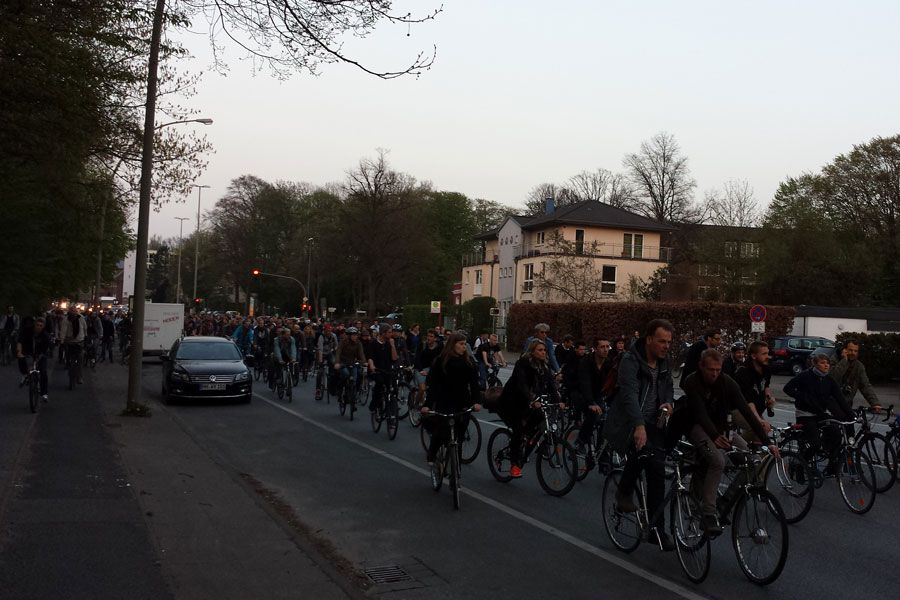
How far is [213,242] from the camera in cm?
9181

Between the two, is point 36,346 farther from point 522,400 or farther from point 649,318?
point 649,318

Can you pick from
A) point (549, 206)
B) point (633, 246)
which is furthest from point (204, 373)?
point (549, 206)

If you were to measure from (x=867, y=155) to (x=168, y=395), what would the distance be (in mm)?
51224

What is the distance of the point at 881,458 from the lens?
10781 millimetres

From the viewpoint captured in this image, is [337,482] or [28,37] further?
[28,37]

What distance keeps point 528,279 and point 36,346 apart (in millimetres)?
57373

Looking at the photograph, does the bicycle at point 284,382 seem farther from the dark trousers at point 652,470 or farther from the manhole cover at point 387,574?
the dark trousers at point 652,470

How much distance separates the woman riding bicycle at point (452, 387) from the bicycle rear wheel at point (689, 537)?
11.0 feet

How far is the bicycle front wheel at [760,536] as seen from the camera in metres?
6.16

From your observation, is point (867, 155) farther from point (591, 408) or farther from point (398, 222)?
point (591, 408)

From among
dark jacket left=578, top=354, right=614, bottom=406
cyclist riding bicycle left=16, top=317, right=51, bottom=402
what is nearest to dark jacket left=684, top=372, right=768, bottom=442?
dark jacket left=578, top=354, right=614, bottom=406

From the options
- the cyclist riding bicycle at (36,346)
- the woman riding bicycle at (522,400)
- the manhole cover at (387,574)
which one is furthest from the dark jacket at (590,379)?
the cyclist riding bicycle at (36,346)

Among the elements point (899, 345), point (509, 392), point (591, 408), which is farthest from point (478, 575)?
point (899, 345)

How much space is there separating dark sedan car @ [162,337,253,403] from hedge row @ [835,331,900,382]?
22.3m
